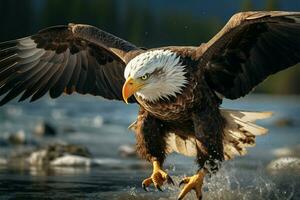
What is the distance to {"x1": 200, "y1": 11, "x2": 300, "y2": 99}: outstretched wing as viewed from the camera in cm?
670

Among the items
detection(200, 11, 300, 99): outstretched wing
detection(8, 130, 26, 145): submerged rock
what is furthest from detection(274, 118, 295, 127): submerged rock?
detection(200, 11, 300, 99): outstretched wing

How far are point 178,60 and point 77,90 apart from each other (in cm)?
192

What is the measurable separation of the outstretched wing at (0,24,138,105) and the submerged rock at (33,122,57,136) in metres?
7.91

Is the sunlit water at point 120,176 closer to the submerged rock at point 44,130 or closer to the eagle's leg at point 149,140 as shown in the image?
the submerged rock at point 44,130

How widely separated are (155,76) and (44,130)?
10.2m

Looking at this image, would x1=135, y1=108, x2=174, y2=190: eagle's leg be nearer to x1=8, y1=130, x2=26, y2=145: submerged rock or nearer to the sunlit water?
the sunlit water

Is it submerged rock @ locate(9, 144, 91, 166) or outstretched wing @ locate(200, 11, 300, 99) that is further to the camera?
submerged rock @ locate(9, 144, 91, 166)

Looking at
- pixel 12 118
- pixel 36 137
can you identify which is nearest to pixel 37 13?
pixel 12 118

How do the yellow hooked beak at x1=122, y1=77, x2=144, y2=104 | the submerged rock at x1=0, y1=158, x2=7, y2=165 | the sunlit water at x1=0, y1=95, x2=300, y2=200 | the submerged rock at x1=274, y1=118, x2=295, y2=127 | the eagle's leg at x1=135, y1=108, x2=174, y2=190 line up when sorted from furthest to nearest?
the submerged rock at x1=274, y1=118, x2=295, y2=127 < the submerged rock at x1=0, y1=158, x2=7, y2=165 < the sunlit water at x1=0, y1=95, x2=300, y2=200 < the eagle's leg at x1=135, y1=108, x2=174, y2=190 < the yellow hooked beak at x1=122, y1=77, x2=144, y2=104

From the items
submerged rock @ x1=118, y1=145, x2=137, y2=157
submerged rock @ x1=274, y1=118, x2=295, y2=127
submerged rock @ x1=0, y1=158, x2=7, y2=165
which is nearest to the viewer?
submerged rock @ x1=0, y1=158, x2=7, y2=165

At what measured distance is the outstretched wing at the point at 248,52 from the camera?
22.0 ft

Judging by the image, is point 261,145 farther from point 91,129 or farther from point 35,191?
point 35,191

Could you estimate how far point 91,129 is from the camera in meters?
17.9

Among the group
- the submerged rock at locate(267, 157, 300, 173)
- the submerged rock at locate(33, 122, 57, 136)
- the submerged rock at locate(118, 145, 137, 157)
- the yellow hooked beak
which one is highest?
the yellow hooked beak
